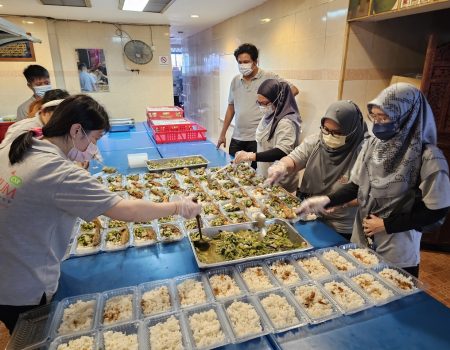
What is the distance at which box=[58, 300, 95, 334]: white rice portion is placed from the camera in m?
1.28

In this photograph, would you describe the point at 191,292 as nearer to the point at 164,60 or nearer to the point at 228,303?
the point at 228,303

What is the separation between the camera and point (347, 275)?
5.22 ft

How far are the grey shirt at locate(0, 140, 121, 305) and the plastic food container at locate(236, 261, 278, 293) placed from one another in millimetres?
782

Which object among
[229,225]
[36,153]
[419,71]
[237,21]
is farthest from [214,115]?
[36,153]

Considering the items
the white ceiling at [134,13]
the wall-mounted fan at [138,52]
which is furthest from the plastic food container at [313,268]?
the wall-mounted fan at [138,52]

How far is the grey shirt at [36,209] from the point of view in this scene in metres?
1.26

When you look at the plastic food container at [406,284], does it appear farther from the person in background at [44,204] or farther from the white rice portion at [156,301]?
A: the person in background at [44,204]

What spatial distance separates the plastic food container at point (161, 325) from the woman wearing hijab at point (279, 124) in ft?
6.06

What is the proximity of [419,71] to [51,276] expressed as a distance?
16.2ft

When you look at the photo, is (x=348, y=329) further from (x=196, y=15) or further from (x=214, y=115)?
(x=214, y=115)

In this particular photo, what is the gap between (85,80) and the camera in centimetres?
709

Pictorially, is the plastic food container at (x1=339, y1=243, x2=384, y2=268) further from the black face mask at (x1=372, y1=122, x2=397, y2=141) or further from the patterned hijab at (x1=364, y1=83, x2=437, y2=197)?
the black face mask at (x1=372, y1=122, x2=397, y2=141)

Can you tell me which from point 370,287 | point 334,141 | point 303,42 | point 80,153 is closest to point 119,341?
point 80,153

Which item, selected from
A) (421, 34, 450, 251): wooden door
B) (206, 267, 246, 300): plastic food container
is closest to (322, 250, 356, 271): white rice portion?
(206, 267, 246, 300): plastic food container
